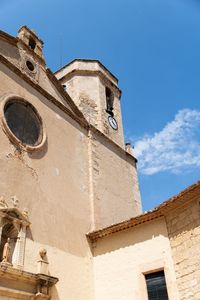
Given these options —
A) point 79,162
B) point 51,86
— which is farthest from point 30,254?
point 51,86

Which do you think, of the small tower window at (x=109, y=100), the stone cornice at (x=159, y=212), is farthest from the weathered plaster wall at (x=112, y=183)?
the small tower window at (x=109, y=100)

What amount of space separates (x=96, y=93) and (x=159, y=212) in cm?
665

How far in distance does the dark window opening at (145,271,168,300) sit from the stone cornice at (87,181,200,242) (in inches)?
49.6

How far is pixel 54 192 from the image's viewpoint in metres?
9.30

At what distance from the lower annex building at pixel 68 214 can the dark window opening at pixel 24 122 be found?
31 millimetres

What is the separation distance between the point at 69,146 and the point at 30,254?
385cm

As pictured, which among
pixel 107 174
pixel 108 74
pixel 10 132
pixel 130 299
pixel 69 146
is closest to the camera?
pixel 130 299

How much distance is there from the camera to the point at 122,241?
29.6 feet

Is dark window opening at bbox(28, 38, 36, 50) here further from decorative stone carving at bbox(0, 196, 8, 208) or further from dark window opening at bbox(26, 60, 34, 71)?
decorative stone carving at bbox(0, 196, 8, 208)

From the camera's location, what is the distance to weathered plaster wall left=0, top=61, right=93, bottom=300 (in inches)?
323

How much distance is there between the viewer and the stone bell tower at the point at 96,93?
43.4 feet

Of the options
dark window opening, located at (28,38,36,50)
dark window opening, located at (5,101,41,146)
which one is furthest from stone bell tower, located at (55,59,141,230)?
dark window opening, located at (28,38,36,50)

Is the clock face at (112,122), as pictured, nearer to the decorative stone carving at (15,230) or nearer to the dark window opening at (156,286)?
the decorative stone carving at (15,230)

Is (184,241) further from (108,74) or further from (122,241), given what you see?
(108,74)
